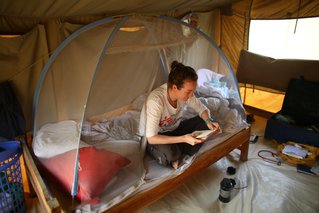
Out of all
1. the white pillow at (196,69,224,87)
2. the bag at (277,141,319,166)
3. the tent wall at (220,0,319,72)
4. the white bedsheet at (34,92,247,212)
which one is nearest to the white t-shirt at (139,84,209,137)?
the white bedsheet at (34,92,247,212)

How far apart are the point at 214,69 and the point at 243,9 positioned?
4.49 feet

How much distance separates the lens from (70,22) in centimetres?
206

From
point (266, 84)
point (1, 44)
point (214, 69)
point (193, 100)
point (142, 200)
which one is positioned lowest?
point (142, 200)

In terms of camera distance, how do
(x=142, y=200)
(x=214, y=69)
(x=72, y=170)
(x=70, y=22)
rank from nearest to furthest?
(x=72, y=170) < (x=142, y=200) < (x=70, y=22) < (x=214, y=69)

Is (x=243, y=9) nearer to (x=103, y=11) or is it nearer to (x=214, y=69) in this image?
(x=214, y=69)

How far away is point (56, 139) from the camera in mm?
1548

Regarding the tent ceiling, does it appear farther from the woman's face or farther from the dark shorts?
the dark shorts

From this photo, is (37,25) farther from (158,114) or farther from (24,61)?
(158,114)

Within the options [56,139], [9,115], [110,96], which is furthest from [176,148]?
[9,115]

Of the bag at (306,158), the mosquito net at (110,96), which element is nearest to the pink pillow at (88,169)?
the mosquito net at (110,96)

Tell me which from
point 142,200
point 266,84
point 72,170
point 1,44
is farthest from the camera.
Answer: point 266,84

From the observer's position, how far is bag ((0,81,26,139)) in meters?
1.77

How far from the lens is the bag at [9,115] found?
1774mm

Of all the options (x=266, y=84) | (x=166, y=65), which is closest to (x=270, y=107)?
(x=266, y=84)
